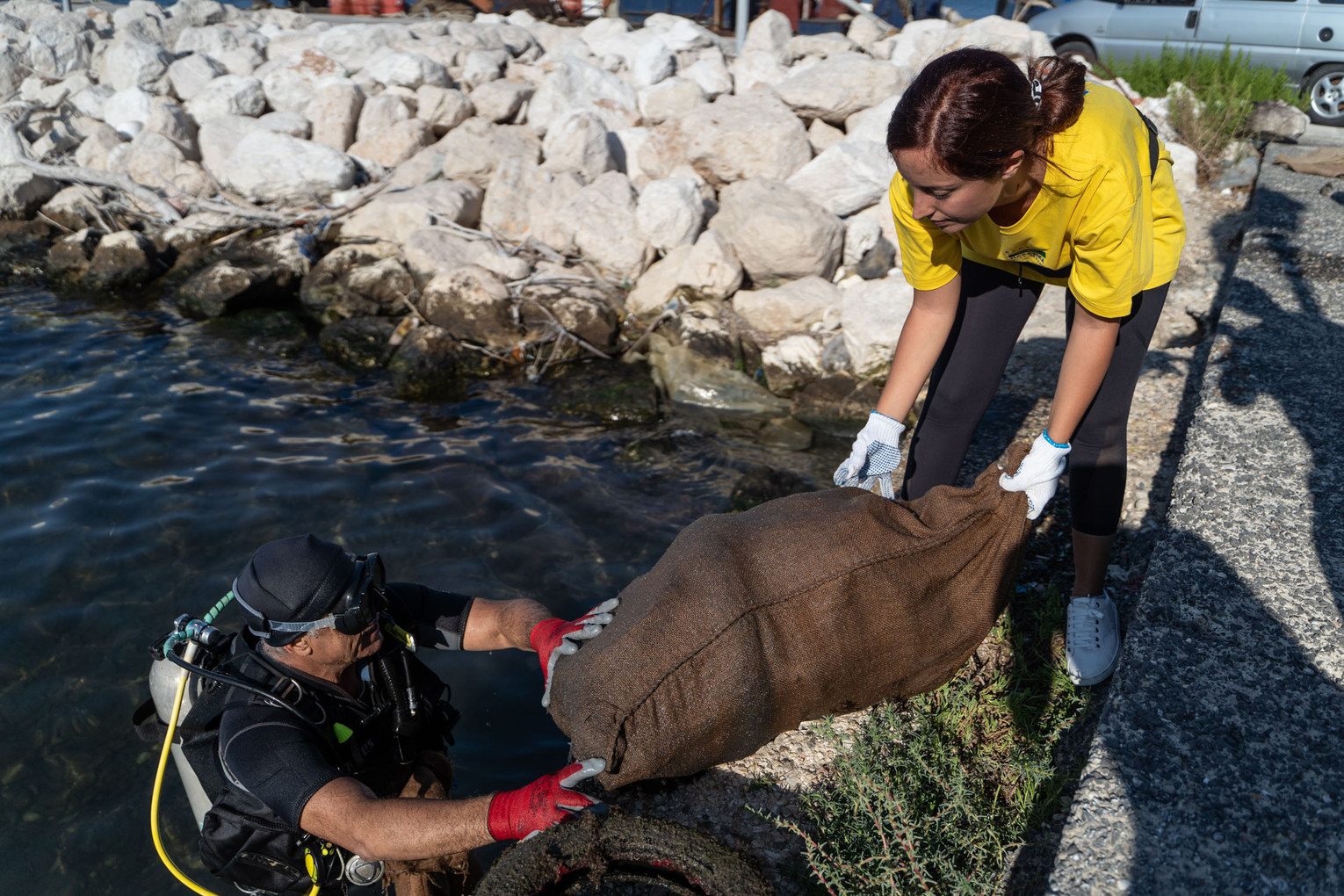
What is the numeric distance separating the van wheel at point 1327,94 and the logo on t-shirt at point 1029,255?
9.74 m

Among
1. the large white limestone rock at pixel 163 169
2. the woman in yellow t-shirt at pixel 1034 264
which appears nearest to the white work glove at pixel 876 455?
the woman in yellow t-shirt at pixel 1034 264

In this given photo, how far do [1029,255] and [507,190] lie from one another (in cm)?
705

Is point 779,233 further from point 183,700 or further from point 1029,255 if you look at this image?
point 183,700

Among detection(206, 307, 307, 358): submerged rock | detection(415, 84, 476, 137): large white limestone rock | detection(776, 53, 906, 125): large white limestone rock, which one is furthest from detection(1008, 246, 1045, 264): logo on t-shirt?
detection(415, 84, 476, 137): large white limestone rock

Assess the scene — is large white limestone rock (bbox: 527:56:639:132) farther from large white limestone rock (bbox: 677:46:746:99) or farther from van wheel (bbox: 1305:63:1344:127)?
van wheel (bbox: 1305:63:1344:127)

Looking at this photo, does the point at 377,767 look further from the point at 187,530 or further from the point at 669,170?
the point at 669,170

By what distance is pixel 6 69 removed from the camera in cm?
1241

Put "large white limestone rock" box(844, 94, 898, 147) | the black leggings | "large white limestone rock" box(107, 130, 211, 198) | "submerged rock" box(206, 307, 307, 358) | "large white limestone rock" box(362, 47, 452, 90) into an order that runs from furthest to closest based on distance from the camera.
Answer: "large white limestone rock" box(362, 47, 452, 90) < "large white limestone rock" box(107, 130, 211, 198) < "large white limestone rock" box(844, 94, 898, 147) < "submerged rock" box(206, 307, 307, 358) < the black leggings

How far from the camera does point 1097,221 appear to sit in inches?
92.7

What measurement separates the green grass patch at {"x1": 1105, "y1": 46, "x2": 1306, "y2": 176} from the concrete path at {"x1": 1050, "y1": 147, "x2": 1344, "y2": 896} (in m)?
5.48

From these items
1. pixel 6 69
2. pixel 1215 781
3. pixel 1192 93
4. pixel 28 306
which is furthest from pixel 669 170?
pixel 6 69

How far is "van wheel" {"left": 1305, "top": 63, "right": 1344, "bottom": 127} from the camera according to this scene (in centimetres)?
998

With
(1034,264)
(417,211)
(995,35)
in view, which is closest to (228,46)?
(417,211)

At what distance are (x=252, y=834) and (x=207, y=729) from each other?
12.9 inches
